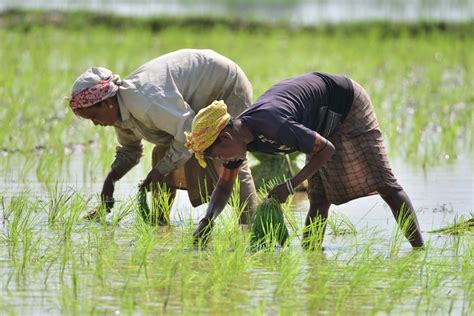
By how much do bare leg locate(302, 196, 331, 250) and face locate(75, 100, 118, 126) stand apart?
1.02 m

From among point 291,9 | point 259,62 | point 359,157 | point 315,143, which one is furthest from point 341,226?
point 291,9

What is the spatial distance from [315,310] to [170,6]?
16695mm

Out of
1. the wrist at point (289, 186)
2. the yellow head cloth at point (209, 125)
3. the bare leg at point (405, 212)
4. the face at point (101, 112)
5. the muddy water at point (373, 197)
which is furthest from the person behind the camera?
the muddy water at point (373, 197)

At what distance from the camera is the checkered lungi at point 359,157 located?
17.2ft

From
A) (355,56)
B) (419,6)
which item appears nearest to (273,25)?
(419,6)

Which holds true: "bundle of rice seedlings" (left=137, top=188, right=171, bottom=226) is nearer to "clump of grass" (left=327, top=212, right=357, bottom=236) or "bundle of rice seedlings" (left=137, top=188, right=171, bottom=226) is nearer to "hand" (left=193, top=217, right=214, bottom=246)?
"hand" (left=193, top=217, right=214, bottom=246)

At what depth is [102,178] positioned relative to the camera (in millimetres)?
7598

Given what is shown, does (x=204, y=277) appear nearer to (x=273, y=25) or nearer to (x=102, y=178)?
(x=102, y=178)

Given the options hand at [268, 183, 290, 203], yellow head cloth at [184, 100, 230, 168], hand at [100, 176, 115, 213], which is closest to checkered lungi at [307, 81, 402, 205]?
hand at [268, 183, 290, 203]

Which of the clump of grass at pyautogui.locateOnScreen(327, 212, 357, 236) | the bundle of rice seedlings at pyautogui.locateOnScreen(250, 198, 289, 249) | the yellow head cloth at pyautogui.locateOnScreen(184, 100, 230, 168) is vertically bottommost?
the clump of grass at pyautogui.locateOnScreen(327, 212, 357, 236)

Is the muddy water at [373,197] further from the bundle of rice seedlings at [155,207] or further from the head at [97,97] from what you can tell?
the head at [97,97]

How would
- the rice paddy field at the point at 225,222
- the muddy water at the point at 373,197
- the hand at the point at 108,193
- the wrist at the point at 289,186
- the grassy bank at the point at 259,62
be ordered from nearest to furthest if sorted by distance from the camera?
the rice paddy field at the point at 225,222 → the wrist at the point at 289,186 → the hand at the point at 108,193 → the muddy water at the point at 373,197 → the grassy bank at the point at 259,62

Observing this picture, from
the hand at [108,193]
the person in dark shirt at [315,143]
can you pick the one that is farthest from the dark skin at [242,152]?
the hand at [108,193]

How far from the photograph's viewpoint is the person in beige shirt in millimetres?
5398
